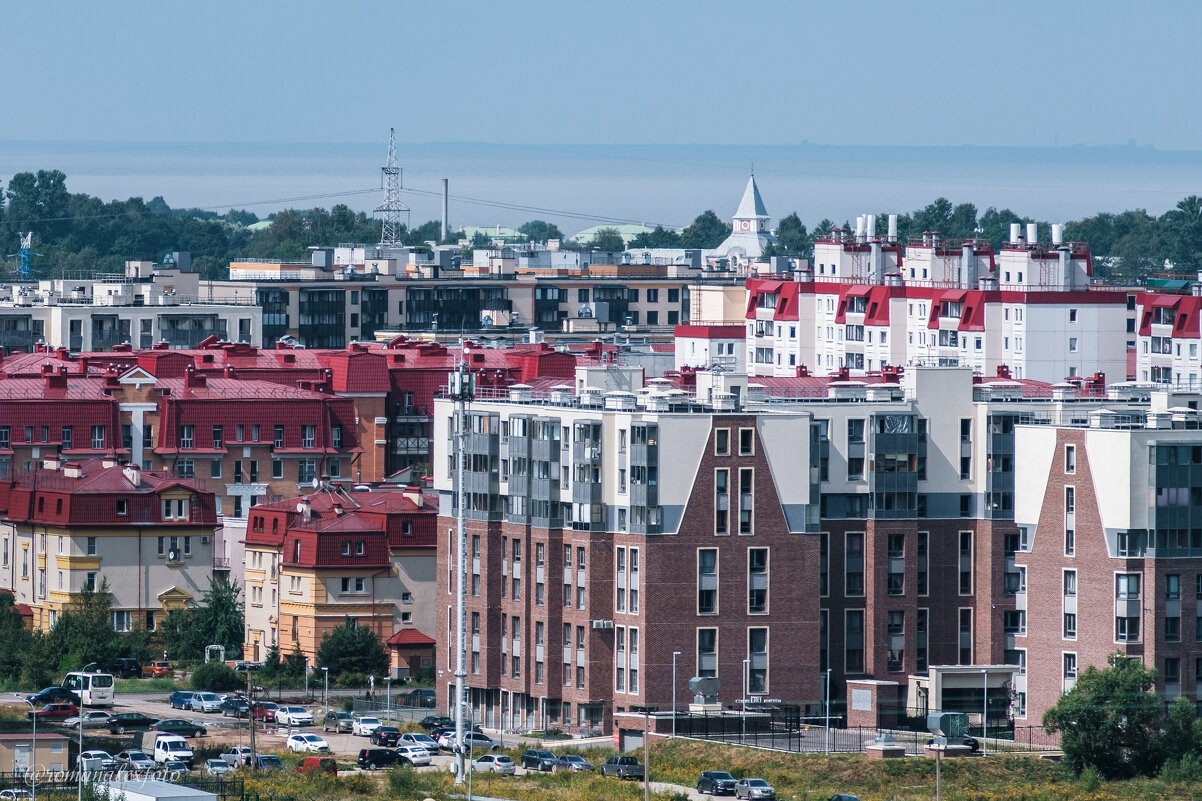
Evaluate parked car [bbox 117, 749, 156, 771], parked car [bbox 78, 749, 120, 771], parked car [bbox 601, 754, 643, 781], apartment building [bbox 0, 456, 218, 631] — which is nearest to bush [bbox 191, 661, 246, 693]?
apartment building [bbox 0, 456, 218, 631]

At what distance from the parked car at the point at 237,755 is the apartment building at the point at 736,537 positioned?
1245 centimetres

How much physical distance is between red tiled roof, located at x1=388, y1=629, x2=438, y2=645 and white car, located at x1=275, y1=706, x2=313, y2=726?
502 inches

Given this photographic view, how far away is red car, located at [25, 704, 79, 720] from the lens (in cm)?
9797

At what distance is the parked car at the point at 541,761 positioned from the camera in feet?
292

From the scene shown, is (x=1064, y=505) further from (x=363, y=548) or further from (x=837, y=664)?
(x=363, y=548)

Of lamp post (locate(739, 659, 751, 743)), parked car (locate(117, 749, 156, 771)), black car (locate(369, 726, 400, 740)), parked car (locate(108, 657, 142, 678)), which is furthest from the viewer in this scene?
parked car (locate(108, 657, 142, 678))

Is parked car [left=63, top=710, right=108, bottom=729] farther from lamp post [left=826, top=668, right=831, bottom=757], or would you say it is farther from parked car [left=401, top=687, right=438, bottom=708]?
lamp post [left=826, top=668, right=831, bottom=757]

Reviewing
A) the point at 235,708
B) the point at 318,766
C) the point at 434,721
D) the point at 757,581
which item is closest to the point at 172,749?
the point at 318,766

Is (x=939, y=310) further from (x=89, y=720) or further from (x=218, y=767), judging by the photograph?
(x=218, y=767)

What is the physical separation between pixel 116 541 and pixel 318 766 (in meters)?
32.7

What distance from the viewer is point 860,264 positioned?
166 m

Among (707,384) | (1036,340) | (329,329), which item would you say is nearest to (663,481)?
(707,384)

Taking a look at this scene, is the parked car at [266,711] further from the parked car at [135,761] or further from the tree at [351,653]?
the parked car at [135,761]

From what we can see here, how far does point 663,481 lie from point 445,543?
12.4 m
